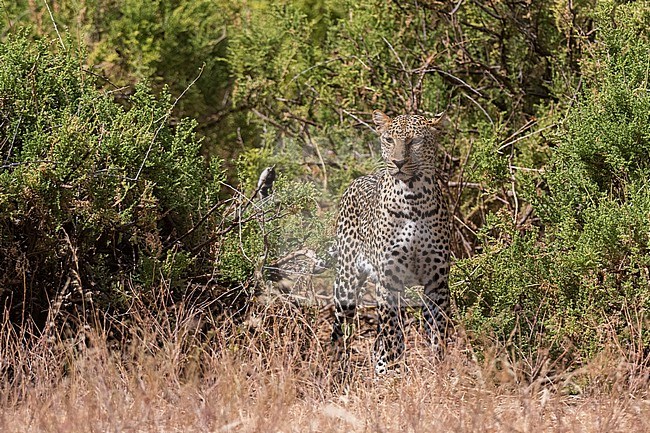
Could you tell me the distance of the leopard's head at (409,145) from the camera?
19.3ft

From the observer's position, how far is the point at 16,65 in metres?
6.09

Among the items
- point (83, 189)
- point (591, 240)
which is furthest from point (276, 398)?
point (591, 240)

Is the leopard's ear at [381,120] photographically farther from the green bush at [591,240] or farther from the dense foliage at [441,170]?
the green bush at [591,240]

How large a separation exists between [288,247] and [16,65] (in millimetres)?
1922

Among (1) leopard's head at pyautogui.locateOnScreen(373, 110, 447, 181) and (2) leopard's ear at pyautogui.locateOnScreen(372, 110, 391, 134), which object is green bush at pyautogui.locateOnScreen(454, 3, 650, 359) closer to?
(1) leopard's head at pyautogui.locateOnScreen(373, 110, 447, 181)

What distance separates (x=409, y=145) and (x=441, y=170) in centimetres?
219

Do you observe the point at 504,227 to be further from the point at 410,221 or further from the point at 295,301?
the point at 295,301

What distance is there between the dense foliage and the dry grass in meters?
0.32

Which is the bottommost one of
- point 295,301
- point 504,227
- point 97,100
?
point 295,301

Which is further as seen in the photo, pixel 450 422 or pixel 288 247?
pixel 288 247

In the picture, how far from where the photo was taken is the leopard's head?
232 inches

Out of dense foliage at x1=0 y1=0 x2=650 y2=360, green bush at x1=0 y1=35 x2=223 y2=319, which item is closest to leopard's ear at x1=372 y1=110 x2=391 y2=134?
dense foliage at x1=0 y1=0 x2=650 y2=360

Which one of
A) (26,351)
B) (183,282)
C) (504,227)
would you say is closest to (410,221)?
(504,227)

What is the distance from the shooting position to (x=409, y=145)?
232 inches
